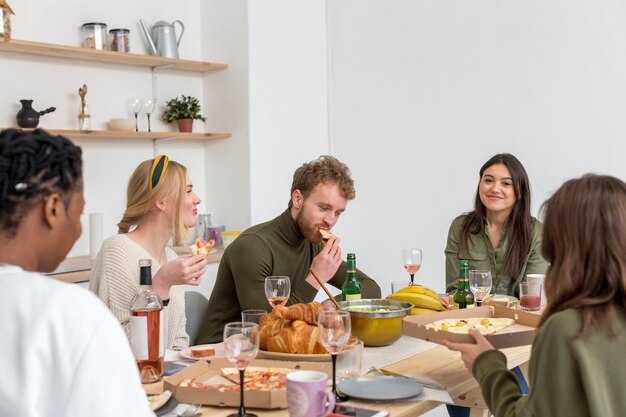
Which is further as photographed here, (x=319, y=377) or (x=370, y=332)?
(x=370, y=332)

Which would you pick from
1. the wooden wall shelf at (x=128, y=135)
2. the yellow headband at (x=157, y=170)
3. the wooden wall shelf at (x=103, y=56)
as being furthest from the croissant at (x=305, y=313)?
the wooden wall shelf at (x=103, y=56)

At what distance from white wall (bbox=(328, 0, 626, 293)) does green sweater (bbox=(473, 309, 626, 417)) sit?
308 cm

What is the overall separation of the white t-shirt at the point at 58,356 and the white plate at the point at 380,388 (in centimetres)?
73

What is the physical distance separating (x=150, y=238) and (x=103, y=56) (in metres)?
2.31

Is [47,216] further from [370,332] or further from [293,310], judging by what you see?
[370,332]

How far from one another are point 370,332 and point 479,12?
3.19 m

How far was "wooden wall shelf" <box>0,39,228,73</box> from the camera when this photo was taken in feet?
13.6

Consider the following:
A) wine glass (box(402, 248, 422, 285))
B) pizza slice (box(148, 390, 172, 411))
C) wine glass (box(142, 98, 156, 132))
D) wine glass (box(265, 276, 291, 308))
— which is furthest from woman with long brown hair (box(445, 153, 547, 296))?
wine glass (box(142, 98, 156, 132))

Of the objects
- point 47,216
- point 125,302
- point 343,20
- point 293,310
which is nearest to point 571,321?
point 293,310

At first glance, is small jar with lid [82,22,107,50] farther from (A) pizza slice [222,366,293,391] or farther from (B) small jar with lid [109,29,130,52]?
(A) pizza slice [222,366,293,391]

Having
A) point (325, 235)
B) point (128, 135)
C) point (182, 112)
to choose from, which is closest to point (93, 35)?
point (128, 135)

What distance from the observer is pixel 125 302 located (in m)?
2.41

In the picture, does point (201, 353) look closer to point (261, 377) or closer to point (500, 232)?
point (261, 377)

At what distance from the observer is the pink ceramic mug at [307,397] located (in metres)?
1.51
